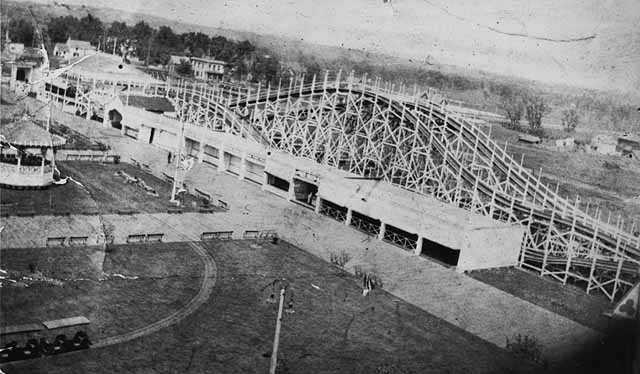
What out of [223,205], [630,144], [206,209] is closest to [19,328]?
[206,209]

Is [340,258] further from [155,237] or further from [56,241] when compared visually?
[56,241]

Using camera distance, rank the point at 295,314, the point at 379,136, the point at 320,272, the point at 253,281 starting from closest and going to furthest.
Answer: the point at 295,314 < the point at 253,281 < the point at 320,272 < the point at 379,136

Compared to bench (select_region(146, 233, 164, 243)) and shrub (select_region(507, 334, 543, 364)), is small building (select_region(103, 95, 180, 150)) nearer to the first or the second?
bench (select_region(146, 233, 164, 243))

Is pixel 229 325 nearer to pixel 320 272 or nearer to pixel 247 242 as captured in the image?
pixel 320 272

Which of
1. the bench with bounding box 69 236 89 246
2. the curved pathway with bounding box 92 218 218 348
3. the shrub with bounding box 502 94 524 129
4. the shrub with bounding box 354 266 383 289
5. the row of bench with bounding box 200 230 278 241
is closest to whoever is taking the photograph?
the curved pathway with bounding box 92 218 218 348

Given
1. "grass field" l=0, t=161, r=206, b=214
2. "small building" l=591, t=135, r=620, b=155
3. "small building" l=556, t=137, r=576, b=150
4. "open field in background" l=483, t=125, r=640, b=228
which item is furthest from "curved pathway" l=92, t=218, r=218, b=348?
"small building" l=556, t=137, r=576, b=150

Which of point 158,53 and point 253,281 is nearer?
point 253,281

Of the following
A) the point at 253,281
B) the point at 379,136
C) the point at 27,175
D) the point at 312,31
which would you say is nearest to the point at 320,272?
the point at 253,281

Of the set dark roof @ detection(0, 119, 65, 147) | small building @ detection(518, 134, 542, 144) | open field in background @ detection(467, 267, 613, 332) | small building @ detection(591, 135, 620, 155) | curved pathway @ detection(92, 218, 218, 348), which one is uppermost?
small building @ detection(591, 135, 620, 155)
